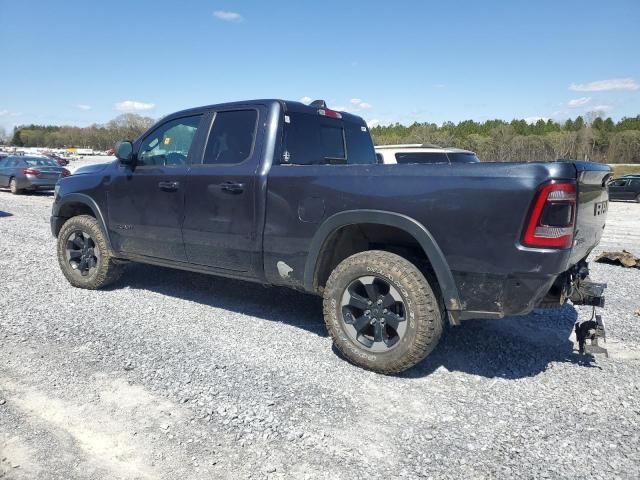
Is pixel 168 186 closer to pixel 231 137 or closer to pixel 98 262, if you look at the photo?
pixel 231 137

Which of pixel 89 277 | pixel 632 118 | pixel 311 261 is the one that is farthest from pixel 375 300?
pixel 632 118

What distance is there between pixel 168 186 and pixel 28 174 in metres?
15.9

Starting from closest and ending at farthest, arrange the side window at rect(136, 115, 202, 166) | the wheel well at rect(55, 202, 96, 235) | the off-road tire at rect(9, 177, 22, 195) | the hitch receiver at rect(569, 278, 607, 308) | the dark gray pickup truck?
the dark gray pickup truck
the hitch receiver at rect(569, 278, 607, 308)
the side window at rect(136, 115, 202, 166)
the wheel well at rect(55, 202, 96, 235)
the off-road tire at rect(9, 177, 22, 195)

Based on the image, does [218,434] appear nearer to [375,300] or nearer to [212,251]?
[375,300]

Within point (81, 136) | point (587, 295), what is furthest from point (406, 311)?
point (81, 136)

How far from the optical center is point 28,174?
1738cm

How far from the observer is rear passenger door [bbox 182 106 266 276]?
398cm

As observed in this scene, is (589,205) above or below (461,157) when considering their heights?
below

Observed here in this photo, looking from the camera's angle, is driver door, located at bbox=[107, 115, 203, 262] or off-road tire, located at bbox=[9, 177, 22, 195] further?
off-road tire, located at bbox=[9, 177, 22, 195]

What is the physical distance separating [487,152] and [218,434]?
3016 inches

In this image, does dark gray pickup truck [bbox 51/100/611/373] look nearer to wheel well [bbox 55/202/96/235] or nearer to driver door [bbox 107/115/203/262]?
driver door [bbox 107/115/203/262]

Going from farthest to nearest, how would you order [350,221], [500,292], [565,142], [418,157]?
[565,142], [418,157], [350,221], [500,292]

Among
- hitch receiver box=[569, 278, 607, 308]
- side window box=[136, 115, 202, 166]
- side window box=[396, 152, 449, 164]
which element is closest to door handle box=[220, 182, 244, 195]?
side window box=[136, 115, 202, 166]

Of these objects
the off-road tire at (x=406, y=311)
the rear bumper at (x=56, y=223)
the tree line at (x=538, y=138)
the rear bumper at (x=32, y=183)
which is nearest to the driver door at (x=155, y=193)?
the rear bumper at (x=56, y=223)
